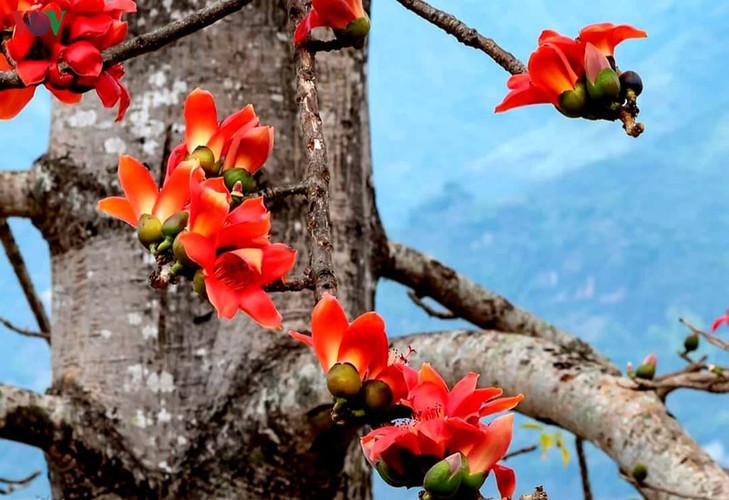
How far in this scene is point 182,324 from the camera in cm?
200

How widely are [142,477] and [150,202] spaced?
1304mm

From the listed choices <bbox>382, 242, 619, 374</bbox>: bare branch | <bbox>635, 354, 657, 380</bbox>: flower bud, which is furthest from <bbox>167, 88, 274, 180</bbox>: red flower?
<bbox>382, 242, 619, 374</bbox>: bare branch

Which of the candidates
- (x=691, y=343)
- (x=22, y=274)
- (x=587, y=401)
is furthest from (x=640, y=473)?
(x=22, y=274)

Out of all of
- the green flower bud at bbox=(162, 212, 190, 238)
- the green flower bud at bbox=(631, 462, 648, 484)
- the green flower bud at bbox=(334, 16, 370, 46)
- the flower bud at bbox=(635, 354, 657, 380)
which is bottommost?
the green flower bud at bbox=(162, 212, 190, 238)

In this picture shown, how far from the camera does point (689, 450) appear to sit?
5.39ft

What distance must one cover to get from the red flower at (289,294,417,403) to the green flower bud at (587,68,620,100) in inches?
11.5

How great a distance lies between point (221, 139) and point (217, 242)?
0.54 feet

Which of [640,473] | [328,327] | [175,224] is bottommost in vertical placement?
[328,327]

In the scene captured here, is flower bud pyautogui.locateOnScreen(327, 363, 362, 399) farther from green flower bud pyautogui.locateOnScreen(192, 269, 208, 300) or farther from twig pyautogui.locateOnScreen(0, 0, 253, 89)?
twig pyautogui.locateOnScreen(0, 0, 253, 89)

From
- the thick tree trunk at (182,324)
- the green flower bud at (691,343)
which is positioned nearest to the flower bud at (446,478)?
the thick tree trunk at (182,324)

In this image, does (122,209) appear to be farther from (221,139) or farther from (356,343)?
(356,343)

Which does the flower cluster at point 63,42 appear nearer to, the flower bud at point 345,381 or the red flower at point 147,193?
the red flower at point 147,193

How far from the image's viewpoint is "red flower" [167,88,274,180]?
0.84m

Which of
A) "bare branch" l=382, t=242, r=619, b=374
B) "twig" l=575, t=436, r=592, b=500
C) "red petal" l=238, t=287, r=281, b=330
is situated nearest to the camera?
"red petal" l=238, t=287, r=281, b=330
